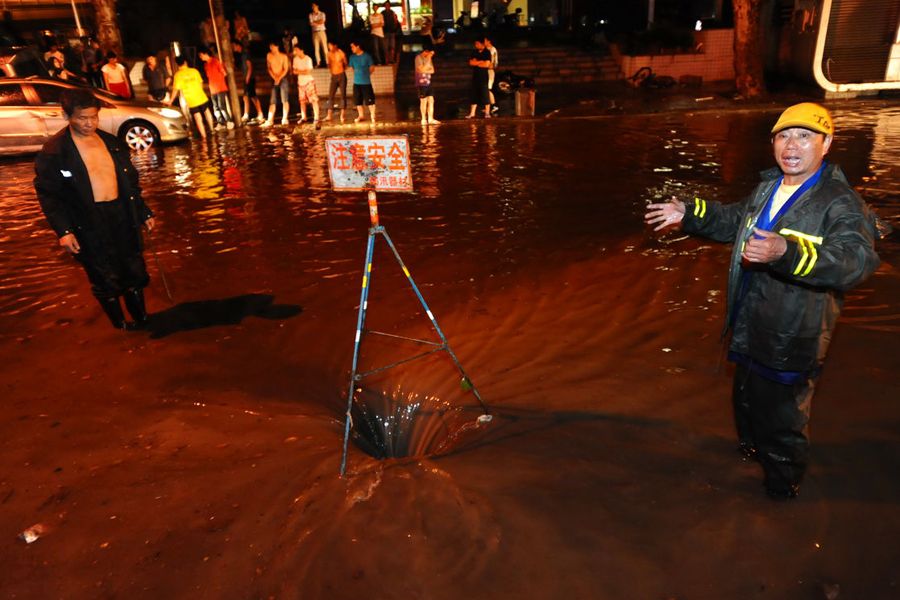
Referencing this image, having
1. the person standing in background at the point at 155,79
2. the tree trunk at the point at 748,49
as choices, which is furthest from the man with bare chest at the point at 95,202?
the tree trunk at the point at 748,49

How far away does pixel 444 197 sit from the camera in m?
8.81

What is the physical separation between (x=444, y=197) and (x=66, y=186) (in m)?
5.04

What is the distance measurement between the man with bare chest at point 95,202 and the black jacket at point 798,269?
173 inches

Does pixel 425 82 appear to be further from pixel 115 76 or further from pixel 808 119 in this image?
pixel 808 119

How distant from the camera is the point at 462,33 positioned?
88.4 feet

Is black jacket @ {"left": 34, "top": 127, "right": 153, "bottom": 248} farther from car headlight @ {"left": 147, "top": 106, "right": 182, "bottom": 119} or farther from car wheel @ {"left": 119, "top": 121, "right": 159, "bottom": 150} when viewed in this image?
car headlight @ {"left": 147, "top": 106, "right": 182, "bottom": 119}

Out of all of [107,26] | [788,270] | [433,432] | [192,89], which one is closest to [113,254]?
[433,432]

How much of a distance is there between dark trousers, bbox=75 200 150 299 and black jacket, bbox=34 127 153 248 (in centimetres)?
6

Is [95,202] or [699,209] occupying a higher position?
[699,209]

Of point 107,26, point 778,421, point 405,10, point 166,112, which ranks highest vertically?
point 405,10

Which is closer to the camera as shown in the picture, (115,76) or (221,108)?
(115,76)

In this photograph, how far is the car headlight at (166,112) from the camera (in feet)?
Answer: 45.2

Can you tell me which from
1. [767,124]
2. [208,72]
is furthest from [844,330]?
[208,72]

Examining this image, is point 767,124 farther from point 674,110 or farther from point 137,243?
point 137,243
